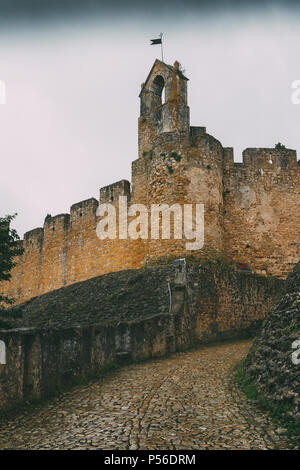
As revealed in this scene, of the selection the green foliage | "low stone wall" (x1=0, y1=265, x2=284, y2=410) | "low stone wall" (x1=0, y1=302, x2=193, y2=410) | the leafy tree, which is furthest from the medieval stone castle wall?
the green foliage

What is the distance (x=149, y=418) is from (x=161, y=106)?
1454cm

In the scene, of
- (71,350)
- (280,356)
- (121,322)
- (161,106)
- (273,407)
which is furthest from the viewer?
(161,106)

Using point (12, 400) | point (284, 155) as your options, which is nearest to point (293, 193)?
point (284, 155)

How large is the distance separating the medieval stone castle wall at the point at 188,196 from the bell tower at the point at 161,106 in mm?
41

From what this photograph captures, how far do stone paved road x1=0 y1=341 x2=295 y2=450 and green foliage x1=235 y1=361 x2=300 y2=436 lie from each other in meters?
0.14

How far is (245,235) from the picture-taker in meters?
18.2

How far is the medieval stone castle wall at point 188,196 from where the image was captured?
16453 mm

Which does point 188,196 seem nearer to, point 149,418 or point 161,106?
point 161,106

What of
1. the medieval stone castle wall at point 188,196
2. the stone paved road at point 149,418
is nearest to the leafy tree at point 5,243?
the stone paved road at point 149,418

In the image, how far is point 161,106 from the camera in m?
18.2

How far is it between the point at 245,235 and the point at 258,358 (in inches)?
432

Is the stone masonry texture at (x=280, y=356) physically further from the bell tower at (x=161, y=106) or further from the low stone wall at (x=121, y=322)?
the bell tower at (x=161, y=106)

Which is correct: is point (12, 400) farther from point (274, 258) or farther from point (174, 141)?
point (274, 258)

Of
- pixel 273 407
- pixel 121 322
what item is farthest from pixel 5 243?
pixel 273 407
